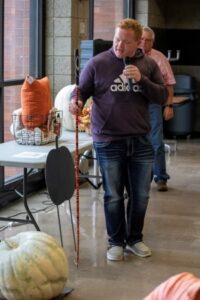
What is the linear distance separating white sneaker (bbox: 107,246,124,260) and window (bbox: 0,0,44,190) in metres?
1.72

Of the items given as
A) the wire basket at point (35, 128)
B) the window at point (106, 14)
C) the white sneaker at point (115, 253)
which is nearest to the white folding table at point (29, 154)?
the wire basket at point (35, 128)

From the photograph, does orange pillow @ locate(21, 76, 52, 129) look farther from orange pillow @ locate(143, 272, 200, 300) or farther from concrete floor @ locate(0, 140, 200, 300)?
orange pillow @ locate(143, 272, 200, 300)

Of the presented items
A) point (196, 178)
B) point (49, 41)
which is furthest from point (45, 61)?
point (196, 178)

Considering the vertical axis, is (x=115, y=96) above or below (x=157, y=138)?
above

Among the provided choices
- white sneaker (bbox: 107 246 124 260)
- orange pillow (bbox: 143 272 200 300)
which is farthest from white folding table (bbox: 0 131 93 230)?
orange pillow (bbox: 143 272 200 300)

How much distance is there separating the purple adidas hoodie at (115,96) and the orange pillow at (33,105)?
0.75 metres

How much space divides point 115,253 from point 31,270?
97 centimetres

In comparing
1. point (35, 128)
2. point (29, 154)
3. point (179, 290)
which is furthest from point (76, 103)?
point (179, 290)

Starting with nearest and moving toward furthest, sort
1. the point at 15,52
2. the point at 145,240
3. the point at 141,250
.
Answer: the point at 141,250
the point at 145,240
the point at 15,52

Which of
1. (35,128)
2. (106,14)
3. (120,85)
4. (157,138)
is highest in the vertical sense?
(106,14)

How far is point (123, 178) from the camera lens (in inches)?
156

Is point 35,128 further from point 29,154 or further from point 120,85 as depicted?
point 120,85

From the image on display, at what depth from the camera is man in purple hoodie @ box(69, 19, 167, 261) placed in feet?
12.4

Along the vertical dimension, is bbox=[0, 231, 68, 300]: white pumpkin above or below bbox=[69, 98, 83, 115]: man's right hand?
below
